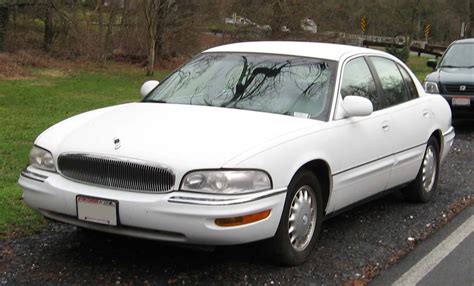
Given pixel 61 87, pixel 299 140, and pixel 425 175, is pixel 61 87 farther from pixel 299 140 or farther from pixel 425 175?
pixel 299 140

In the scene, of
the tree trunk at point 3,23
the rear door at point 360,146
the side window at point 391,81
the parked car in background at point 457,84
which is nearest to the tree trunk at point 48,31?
the tree trunk at point 3,23

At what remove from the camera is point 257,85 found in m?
5.01

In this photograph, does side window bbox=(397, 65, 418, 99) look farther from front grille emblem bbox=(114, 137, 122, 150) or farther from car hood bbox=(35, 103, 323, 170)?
front grille emblem bbox=(114, 137, 122, 150)

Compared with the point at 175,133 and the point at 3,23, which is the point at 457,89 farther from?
the point at 3,23

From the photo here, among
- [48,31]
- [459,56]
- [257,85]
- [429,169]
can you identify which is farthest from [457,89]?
[48,31]

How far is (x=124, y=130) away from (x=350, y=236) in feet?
6.96

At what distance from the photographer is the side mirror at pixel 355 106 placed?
478 centimetres

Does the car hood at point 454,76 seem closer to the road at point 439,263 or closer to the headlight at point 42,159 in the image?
the road at point 439,263

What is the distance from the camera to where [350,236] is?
17.0 feet

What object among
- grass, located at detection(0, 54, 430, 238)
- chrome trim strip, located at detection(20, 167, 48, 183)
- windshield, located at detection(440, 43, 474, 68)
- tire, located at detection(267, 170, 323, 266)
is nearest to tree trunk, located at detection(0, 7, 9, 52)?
grass, located at detection(0, 54, 430, 238)

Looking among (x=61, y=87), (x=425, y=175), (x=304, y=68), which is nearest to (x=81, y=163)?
(x=304, y=68)

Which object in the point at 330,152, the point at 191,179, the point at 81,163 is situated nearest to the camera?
the point at 191,179

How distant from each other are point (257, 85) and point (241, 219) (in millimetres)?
1541

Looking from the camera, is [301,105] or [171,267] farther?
[301,105]
